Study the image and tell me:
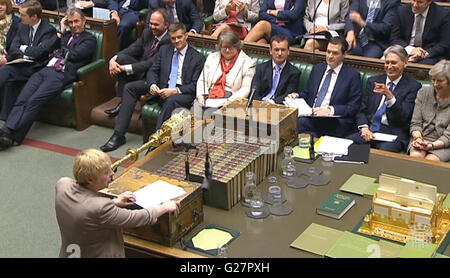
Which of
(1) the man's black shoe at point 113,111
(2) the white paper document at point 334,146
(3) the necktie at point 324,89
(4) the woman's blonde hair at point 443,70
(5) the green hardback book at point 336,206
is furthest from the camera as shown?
(1) the man's black shoe at point 113,111

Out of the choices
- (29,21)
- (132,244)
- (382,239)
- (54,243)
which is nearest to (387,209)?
(382,239)

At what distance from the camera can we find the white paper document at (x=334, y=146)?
4473mm

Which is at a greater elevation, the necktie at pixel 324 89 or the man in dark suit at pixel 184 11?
the man in dark suit at pixel 184 11

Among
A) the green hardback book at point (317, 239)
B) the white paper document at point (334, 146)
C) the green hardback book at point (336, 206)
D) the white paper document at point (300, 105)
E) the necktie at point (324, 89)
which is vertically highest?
the necktie at point (324, 89)

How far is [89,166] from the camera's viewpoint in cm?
316

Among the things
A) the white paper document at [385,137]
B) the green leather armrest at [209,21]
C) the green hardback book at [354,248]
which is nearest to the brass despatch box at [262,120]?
the white paper document at [385,137]

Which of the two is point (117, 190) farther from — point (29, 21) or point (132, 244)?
point (29, 21)

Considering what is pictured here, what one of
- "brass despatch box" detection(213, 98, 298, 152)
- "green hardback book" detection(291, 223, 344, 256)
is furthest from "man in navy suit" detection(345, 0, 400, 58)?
"green hardback book" detection(291, 223, 344, 256)

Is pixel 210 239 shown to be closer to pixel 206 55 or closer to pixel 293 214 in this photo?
pixel 293 214

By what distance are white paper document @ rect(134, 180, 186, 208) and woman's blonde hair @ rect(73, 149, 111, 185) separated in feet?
1.22

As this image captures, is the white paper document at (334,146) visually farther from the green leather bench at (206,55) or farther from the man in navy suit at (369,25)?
the man in navy suit at (369,25)

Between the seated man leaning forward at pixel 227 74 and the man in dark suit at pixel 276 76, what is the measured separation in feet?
0.33

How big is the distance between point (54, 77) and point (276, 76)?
2.28 m

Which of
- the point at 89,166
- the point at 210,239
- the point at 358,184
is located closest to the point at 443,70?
the point at 358,184
